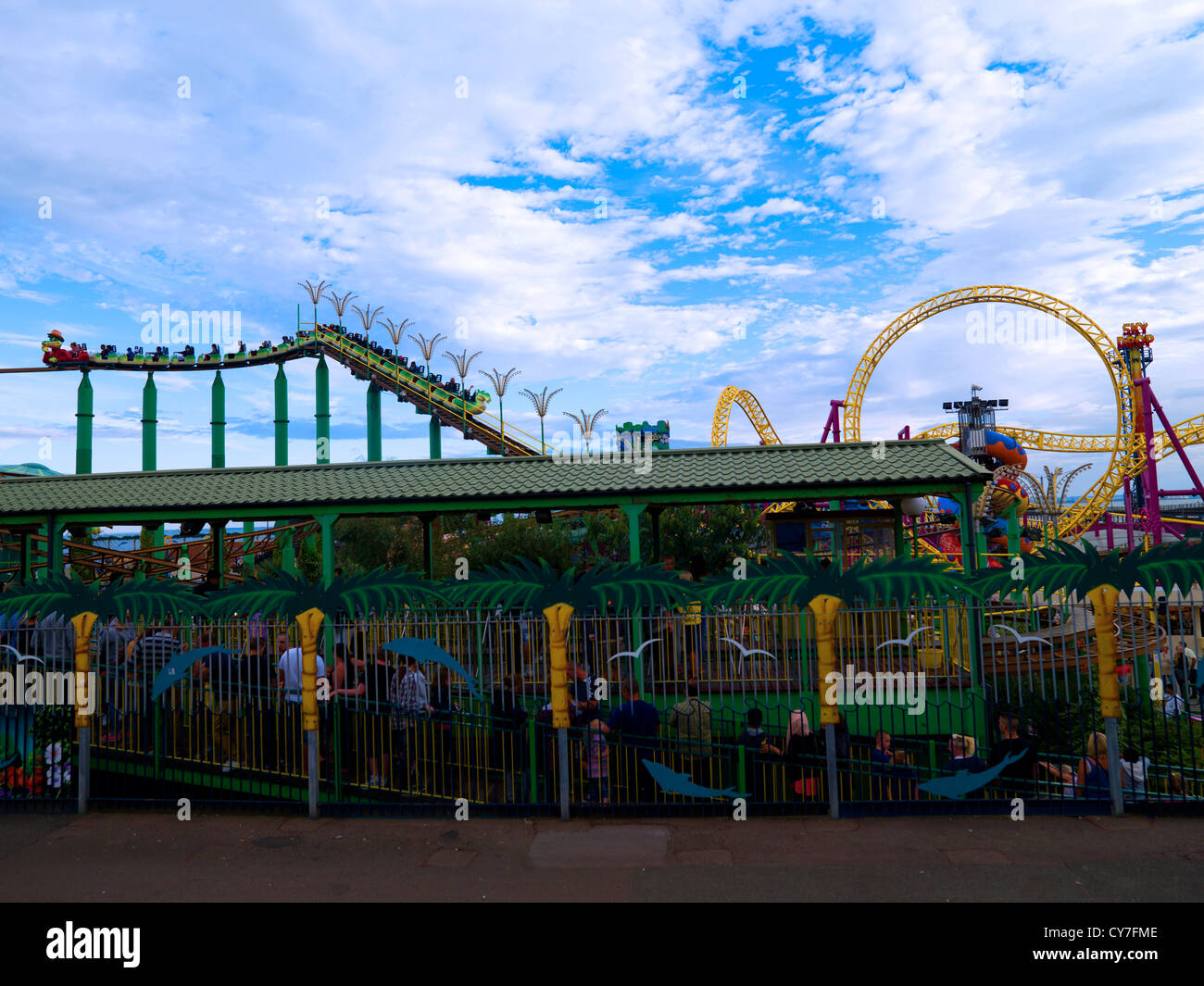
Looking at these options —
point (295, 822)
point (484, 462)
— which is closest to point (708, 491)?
point (484, 462)

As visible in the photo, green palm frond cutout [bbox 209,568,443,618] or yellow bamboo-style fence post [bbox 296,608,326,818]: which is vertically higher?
green palm frond cutout [bbox 209,568,443,618]

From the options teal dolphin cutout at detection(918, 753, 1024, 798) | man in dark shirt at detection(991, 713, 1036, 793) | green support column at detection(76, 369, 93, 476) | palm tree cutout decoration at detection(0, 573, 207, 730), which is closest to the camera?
teal dolphin cutout at detection(918, 753, 1024, 798)

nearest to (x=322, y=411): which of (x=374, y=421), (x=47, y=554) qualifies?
(x=374, y=421)

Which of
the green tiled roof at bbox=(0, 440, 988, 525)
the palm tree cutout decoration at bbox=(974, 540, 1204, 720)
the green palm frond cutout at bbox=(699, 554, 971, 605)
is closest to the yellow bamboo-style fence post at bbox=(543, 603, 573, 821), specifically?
the green palm frond cutout at bbox=(699, 554, 971, 605)

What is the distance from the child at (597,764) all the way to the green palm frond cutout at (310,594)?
8.35 feet

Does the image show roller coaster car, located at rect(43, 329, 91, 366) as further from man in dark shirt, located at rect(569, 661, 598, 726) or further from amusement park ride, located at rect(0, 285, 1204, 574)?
man in dark shirt, located at rect(569, 661, 598, 726)

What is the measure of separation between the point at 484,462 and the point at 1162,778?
35.0ft

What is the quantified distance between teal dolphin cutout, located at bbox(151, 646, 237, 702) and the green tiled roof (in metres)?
4.91

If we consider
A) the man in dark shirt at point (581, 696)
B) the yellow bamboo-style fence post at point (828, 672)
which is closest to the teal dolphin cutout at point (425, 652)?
the man in dark shirt at point (581, 696)

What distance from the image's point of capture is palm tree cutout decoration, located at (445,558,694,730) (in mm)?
7809

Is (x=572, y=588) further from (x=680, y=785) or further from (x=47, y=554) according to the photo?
(x=47, y=554)

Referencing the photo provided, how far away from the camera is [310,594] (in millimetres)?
8281

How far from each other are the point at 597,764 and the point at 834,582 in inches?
117

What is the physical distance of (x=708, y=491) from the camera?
1267 centimetres
